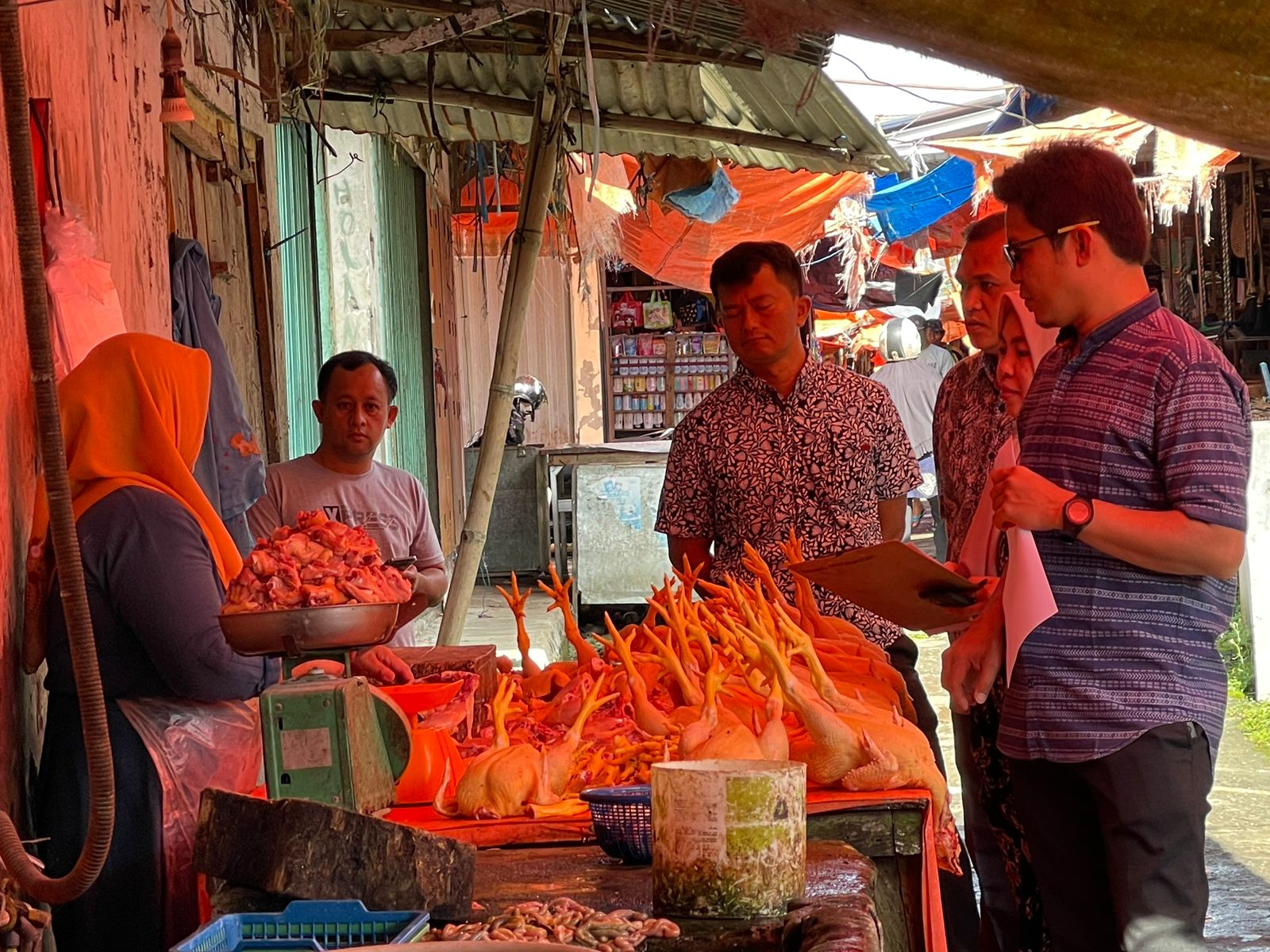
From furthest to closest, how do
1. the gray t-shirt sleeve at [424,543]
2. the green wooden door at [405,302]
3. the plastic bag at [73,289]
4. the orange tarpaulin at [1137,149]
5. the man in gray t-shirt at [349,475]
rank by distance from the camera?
the green wooden door at [405,302] < the orange tarpaulin at [1137,149] < the gray t-shirt sleeve at [424,543] < the man in gray t-shirt at [349,475] < the plastic bag at [73,289]

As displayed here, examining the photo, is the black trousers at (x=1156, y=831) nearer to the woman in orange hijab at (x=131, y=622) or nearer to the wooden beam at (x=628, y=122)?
the woman in orange hijab at (x=131, y=622)

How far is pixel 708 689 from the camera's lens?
3039 mm

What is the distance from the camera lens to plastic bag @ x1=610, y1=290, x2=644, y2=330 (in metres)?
20.0

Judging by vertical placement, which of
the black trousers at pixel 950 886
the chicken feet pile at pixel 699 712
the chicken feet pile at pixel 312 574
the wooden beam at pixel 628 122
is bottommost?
the black trousers at pixel 950 886

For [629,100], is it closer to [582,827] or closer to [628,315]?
[582,827]

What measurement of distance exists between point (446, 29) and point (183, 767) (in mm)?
3265

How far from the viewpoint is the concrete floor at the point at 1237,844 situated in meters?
5.25

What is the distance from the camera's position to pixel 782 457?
4.59m

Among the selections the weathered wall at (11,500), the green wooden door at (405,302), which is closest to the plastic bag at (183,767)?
the weathered wall at (11,500)

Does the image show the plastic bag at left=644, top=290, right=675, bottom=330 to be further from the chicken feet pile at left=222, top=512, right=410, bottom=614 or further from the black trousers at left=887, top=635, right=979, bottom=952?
the chicken feet pile at left=222, top=512, right=410, bottom=614

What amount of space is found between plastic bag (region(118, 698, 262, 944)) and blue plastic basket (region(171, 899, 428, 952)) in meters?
0.94

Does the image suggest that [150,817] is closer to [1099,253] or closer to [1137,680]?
[1137,680]

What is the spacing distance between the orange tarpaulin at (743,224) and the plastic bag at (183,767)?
333 inches

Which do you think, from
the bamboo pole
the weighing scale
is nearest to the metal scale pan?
the weighing scale
